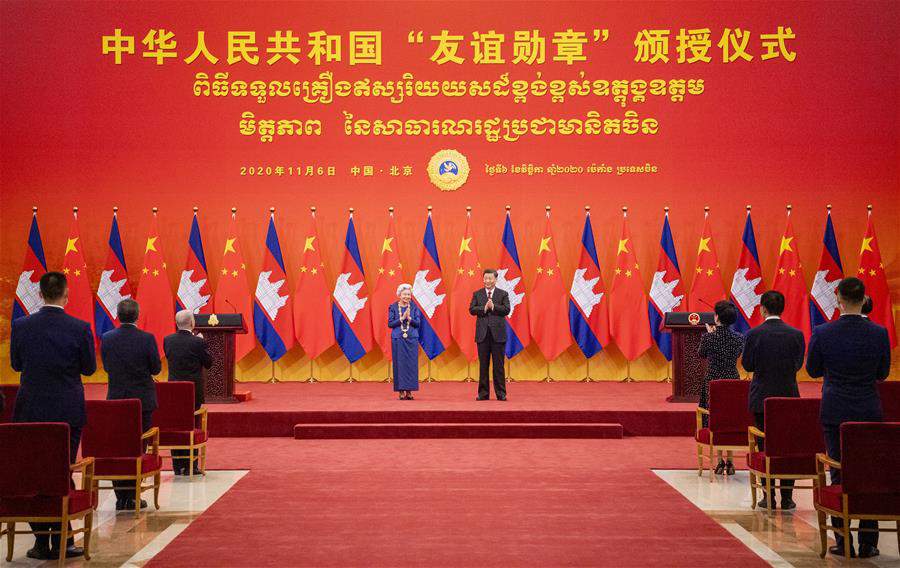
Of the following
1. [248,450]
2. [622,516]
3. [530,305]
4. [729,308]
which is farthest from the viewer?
[530,305]

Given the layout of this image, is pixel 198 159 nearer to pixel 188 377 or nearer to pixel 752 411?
pixel 188 377

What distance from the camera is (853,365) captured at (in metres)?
3.88

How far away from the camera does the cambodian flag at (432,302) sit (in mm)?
9805

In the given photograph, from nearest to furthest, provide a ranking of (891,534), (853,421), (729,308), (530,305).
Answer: (853,421)
(891,534)
(729,308)
(530,305)

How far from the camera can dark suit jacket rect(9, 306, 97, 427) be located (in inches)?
154

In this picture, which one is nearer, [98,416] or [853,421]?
[853,421]

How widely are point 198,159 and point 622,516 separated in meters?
7.48

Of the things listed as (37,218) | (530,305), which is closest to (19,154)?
(37,218)

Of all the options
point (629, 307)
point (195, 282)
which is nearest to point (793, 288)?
point (629, 307)

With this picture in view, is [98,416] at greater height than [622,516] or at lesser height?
greater

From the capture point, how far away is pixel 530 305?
10.0 metres

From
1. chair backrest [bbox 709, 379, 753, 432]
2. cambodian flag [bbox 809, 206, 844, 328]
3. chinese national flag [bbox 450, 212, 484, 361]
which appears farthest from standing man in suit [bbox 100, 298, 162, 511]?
cambodian flag [bbox 809, 206, 844, 328]

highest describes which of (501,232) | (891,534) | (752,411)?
(501,232)

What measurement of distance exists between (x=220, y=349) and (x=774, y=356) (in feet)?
17.0
